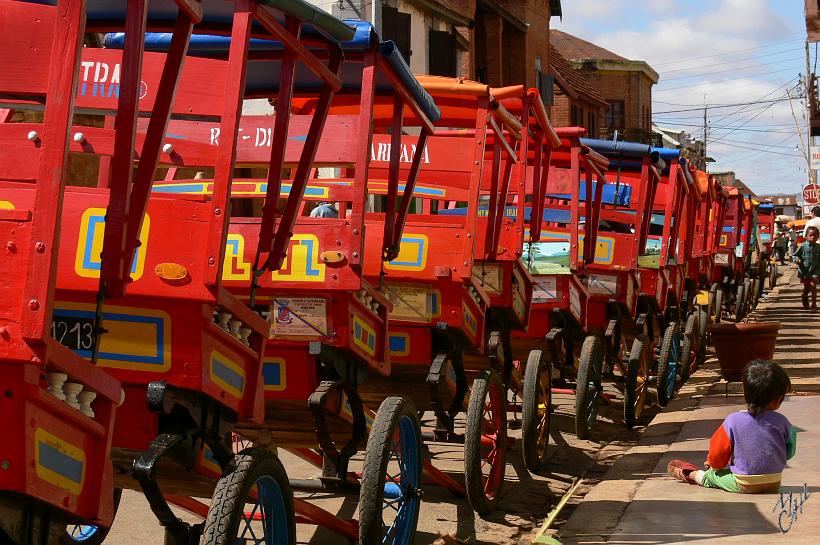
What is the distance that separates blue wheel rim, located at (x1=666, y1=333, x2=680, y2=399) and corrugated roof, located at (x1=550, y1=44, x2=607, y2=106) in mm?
34409

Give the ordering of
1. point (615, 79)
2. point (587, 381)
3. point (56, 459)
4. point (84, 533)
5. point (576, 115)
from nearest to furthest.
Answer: point (56, 459)
point (84, 533)
point (587, 381)
point (576, 115)
point (615, 79)

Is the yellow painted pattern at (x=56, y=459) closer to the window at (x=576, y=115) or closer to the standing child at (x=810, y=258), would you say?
the standing child at (x=810, y=258)

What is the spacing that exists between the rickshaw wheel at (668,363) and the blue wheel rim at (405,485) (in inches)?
251

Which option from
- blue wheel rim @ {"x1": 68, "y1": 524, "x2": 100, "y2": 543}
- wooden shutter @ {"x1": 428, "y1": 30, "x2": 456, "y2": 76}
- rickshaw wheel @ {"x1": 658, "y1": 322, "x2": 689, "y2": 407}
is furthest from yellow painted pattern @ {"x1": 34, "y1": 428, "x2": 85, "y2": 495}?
wooden shutter @ {"x1": 428, "y1": 30, "x2": 456, "y2": 76}

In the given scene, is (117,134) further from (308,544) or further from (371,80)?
(308,544)

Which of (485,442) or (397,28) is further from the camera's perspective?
(397,28)

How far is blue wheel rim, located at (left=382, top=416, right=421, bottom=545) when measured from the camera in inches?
243

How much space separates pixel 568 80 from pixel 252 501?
4785cm

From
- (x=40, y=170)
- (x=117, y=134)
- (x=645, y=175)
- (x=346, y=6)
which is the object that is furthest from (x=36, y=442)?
(x=346, y=6)

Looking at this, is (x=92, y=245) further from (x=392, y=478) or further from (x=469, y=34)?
(x=469, y=34)

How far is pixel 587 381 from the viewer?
391 inches

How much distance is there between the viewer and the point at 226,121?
4320 millimetres

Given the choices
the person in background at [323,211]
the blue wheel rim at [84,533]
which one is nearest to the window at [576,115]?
the person in background at [323,211]

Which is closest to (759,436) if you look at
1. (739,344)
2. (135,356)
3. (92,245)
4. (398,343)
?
(398,343)
